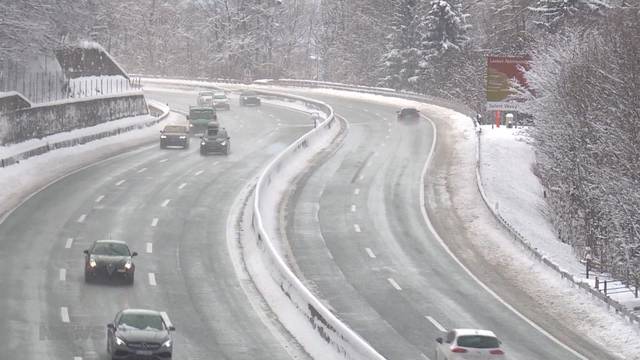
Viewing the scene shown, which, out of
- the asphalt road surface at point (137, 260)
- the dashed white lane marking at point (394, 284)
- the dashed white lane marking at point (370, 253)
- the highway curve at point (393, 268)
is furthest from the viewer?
the dashed white lane marking at point (370, 253)

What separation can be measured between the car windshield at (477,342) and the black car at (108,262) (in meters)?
12.9

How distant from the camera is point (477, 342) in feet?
→ 85.0

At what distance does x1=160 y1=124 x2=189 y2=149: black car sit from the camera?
71.8 meters

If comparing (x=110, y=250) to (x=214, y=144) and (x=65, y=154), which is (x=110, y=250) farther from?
(x=214, y=144)

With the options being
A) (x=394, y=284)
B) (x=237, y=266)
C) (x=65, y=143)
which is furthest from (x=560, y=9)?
(x=237, y=266)

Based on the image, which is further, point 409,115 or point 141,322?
point 409,115

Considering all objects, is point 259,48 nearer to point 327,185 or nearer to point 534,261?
point 327,185

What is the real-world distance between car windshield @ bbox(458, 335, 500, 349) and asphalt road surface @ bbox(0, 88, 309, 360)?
4853 mm

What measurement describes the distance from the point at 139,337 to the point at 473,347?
299 inches

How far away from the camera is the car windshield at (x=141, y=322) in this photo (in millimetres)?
26188

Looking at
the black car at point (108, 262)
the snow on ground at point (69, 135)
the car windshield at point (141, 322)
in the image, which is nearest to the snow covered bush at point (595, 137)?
the black car at point (108, 262)

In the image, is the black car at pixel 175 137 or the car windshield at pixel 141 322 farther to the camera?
the black car at pixel 175 137

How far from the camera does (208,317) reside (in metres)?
32.2

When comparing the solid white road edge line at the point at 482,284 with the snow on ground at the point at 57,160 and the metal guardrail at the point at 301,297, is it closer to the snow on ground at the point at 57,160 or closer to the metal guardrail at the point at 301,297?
the metal guardrail at the point at 301,297
